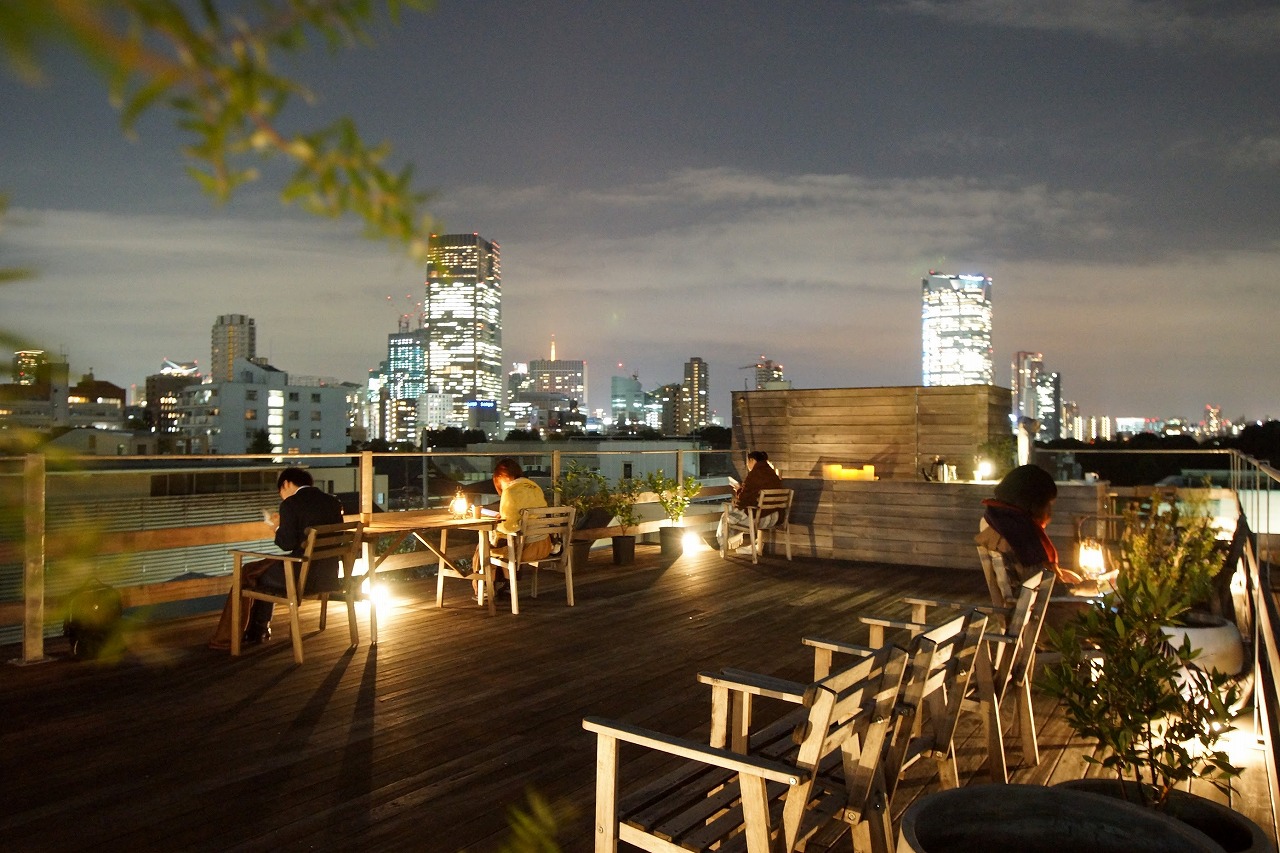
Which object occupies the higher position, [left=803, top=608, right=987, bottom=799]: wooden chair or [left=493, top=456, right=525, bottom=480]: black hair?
[left=493, top=456, right=525, bottom=480]: black hair

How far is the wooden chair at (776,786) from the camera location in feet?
6.53

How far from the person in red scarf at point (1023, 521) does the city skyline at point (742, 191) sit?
2.56m

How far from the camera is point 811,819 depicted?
2133 millimetres

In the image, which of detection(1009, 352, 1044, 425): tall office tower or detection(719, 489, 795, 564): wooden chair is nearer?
detection(719, 489, 795, 564): wooden chair

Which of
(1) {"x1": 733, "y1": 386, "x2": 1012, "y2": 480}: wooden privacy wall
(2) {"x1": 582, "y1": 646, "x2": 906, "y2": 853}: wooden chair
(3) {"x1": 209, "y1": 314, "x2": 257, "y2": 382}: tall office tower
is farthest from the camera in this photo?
(1) {"x1": 733, "y1": 386, "x2": 1012, "y2": 480}: wooden privacy wall

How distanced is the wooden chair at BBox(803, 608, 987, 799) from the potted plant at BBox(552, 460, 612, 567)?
5539 millimetres

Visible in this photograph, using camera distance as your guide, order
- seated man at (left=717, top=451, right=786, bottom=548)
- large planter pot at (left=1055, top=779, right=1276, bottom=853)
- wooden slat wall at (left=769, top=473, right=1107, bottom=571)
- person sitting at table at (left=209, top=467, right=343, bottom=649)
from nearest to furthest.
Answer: large planter pot at (left=1055, top=779, right=1276, bottom=853) < person sitting at table at (left=209, top=467, right=343, bottom=649) < wooden slat wall at (left=769, top=473, right=1107, bottom=571) < seated man at (left=717, top=451, right=786, bottom=548)

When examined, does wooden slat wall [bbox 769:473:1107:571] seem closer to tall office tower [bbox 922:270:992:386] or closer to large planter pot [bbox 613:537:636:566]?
large planter pot [bbox 613:537:636:566]

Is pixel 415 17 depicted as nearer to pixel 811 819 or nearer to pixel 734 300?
pixel 811 819

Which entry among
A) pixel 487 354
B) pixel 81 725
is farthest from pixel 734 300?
pixel 487 354

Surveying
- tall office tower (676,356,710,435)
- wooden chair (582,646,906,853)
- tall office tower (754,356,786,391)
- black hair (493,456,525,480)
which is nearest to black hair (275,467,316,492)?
black hair (493,456,525,480)

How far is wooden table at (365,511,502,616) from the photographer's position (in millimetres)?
5965

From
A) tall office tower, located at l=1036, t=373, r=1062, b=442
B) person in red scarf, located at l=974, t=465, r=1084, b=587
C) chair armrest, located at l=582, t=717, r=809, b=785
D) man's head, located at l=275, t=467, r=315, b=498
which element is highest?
tall office tower, located at l=1036, t=373, r=1062, b=442

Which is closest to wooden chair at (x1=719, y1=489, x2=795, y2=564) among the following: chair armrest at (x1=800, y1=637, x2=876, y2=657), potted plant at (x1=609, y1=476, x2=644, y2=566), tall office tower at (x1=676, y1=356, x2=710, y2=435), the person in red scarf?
potted plant at (x1=609, y1=476, x2=644, y2=566)
